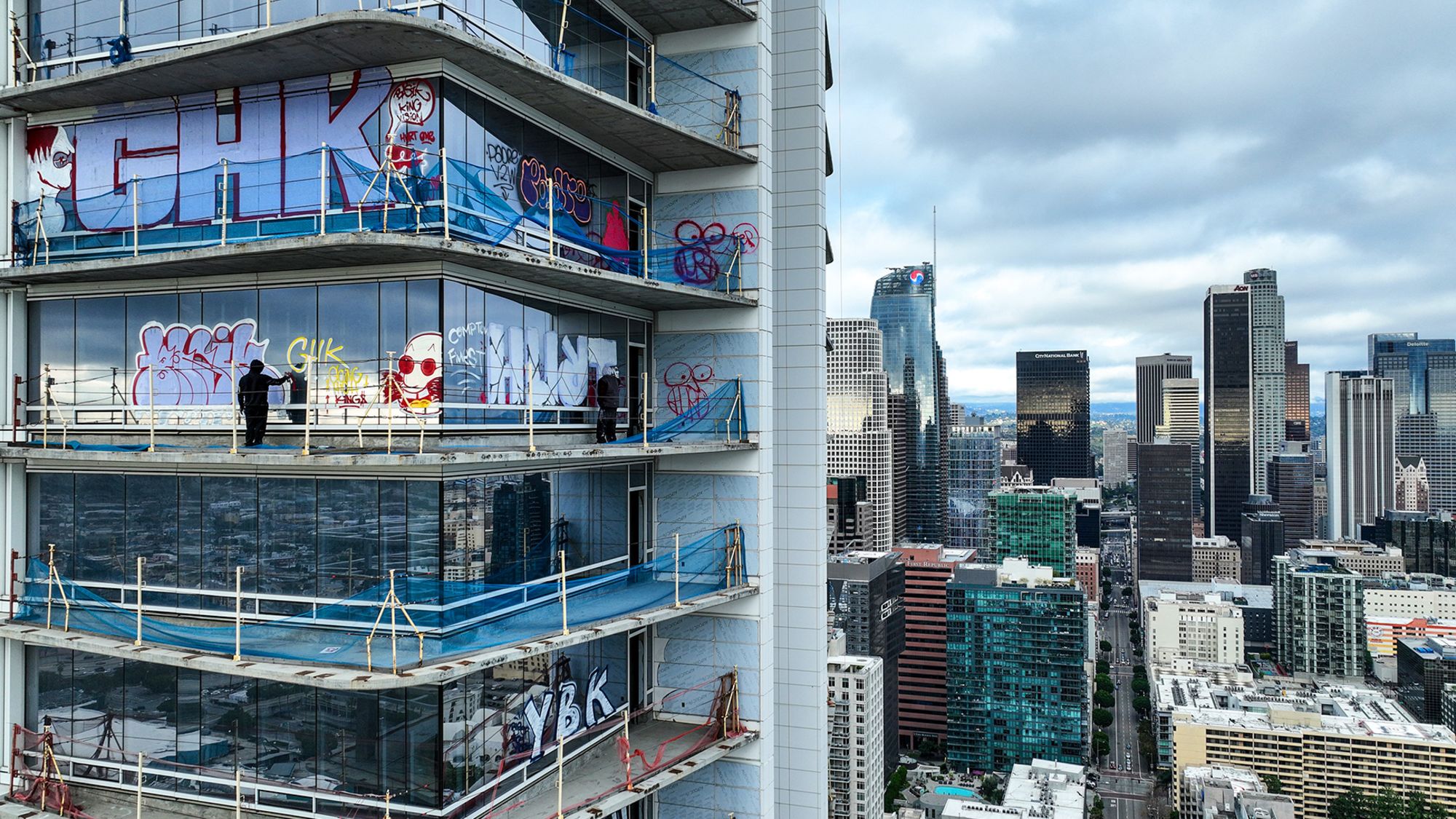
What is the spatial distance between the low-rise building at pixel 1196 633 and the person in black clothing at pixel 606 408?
19397 centimetres

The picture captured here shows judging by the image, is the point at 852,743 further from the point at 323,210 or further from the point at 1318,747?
the point at 323,210

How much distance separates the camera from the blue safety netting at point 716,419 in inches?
731

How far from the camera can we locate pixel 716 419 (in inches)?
740

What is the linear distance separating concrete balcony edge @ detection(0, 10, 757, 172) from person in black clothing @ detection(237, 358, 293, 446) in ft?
14.3

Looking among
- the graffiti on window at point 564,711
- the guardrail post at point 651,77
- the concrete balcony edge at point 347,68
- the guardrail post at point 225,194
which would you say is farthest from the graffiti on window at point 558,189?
the graffiti on window at point 564,711

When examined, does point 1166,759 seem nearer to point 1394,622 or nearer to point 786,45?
point 1394,622

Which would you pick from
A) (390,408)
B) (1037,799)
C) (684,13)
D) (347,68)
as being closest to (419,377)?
(390,408)

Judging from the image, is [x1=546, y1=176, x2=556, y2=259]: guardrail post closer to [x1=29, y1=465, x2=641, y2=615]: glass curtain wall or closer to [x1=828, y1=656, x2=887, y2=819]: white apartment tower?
[x1=29, y1=465, x2=641, y2=615]: glass curtain wall

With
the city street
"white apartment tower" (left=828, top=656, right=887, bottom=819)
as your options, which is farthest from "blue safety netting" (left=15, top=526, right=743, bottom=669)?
the city street

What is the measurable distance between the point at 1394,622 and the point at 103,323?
731 feet

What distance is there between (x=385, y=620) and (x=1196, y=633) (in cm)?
20071

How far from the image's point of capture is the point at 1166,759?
465 ft

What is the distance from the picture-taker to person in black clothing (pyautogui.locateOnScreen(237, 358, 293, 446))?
14109mm

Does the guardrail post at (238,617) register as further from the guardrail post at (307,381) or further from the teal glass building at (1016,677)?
the teal glass building at (1016,677)
